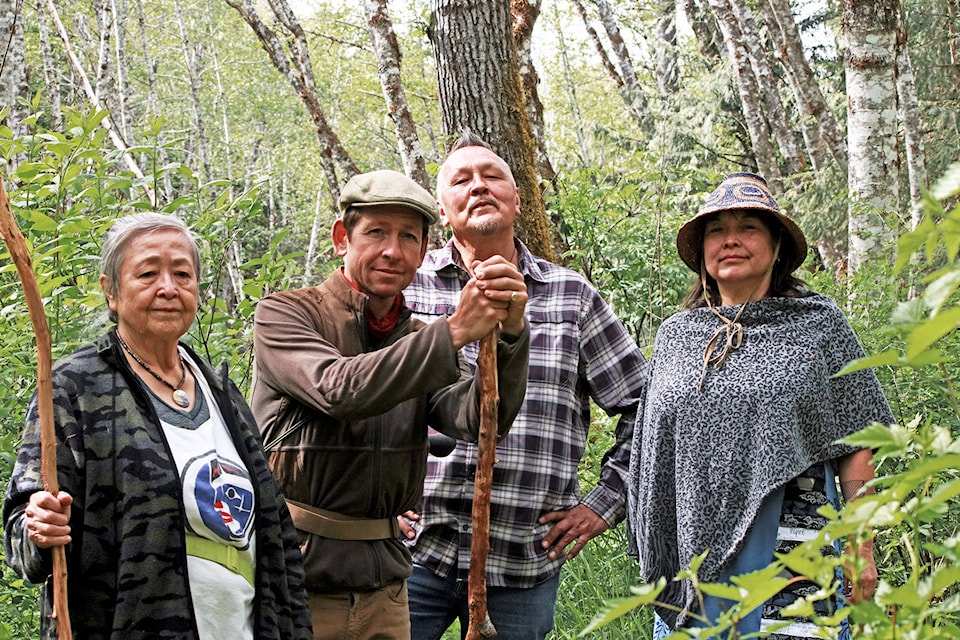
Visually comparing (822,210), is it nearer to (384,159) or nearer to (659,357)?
(659,357)

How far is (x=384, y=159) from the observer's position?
30062 millimetres

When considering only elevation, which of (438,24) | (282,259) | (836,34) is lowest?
(282,259)

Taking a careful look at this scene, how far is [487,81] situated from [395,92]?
101 inches

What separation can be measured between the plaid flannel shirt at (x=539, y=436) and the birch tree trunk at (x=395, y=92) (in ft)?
13.0

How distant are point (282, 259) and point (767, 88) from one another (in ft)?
28.1

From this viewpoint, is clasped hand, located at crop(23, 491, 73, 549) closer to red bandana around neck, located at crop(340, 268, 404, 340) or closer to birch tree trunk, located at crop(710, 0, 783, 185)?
red bandana around neck, located at crop(340, 268, 404, 340)

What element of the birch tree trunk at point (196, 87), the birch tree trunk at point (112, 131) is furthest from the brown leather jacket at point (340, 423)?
the birch tree trunk at point (196, 87)

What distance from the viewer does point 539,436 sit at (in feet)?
10.9

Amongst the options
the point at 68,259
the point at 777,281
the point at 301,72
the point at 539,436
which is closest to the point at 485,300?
the point at 539,436

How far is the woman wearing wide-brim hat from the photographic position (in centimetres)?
299

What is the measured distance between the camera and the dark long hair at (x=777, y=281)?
3.24 metres

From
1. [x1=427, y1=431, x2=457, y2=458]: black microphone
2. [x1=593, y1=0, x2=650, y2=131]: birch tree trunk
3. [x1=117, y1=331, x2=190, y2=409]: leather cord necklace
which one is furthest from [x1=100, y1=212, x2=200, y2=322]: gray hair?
[x1=593, y1=0, x2=650, y2=131]: birch tree trunk

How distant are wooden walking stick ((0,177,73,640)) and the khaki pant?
0.85m

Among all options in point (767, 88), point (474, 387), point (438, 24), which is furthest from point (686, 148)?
point (474, 387)
